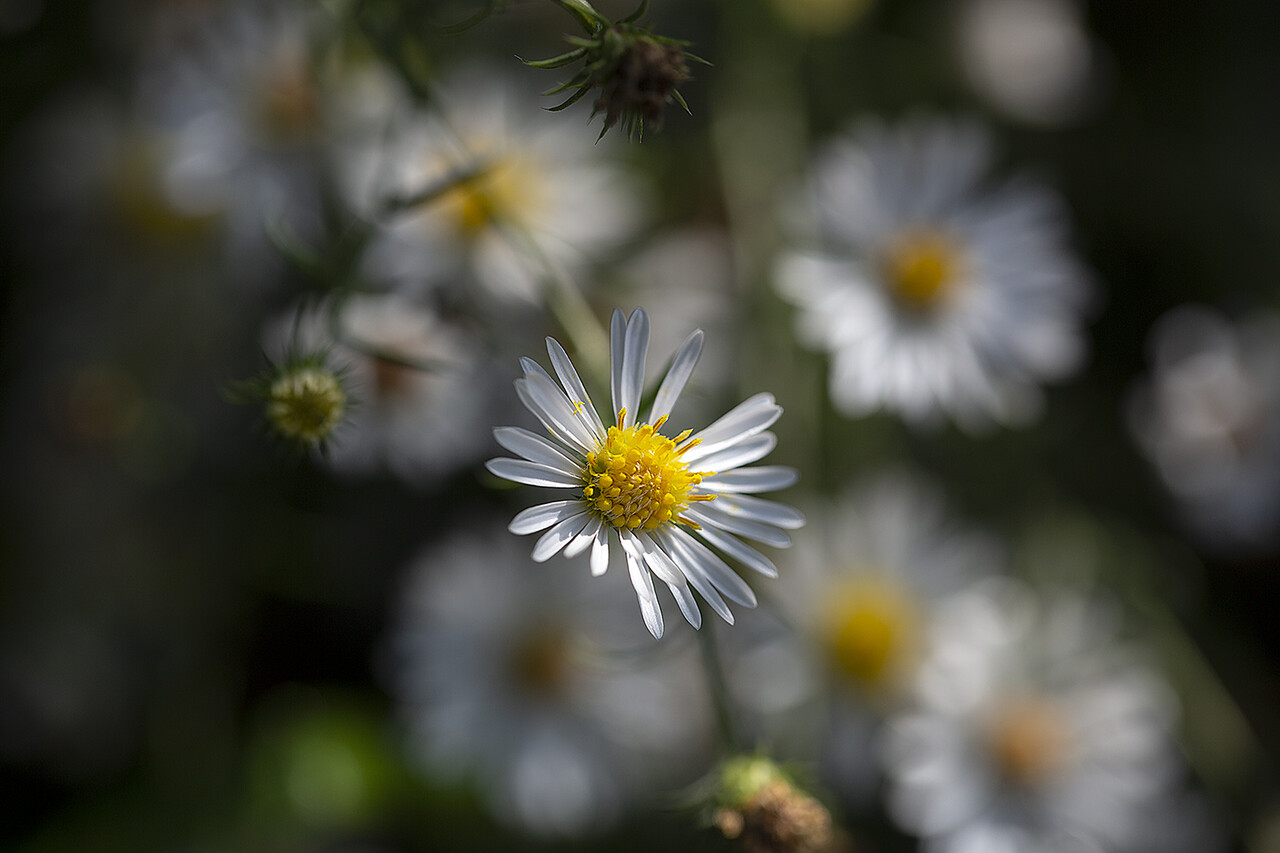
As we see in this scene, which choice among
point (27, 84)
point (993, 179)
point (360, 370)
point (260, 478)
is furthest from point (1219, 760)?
point (27, 84)

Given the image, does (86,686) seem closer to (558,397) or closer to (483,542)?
(483,542)

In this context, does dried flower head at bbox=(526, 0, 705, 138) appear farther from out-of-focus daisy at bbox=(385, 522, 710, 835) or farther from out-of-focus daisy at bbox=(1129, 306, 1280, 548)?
out-of-focus daisy at bbox=(1129, 306, 1280, 548)

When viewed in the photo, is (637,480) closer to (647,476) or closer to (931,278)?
(647,476)

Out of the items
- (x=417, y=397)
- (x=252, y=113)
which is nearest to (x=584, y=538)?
(x=417, y=397)

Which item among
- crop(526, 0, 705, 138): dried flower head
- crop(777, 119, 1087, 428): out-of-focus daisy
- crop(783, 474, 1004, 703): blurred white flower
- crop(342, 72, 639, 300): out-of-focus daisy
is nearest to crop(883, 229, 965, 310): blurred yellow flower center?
crop(777, 119, 1087, 428): out-of-focus daisy

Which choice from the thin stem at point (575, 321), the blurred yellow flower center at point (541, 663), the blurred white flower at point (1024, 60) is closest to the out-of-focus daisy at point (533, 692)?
the blurred yellow flower center at point (541, 663)
